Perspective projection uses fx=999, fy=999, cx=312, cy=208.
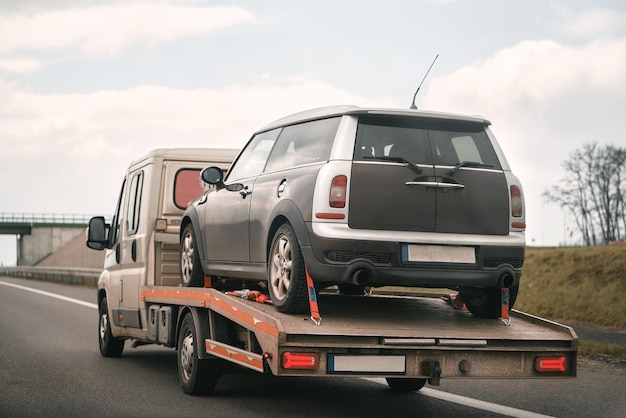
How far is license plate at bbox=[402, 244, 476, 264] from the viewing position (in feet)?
22.7

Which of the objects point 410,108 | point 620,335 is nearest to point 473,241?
point 410,108

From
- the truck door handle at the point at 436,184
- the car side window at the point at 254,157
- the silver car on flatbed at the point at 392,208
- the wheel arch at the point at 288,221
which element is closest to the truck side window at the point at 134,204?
the car side window at the point at 254,157

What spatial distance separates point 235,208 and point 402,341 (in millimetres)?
2450

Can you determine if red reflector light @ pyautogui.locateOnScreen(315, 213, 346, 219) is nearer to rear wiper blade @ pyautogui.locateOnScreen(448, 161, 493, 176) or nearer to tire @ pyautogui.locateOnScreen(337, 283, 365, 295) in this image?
rear wiper blade @ pyautogui.locateOnScreen(448, 161, 493, 176)

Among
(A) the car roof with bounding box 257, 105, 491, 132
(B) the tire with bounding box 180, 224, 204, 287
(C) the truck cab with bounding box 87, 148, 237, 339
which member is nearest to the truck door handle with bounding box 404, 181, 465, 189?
(A) the car roof with bounding box 257, 105, 491, 132

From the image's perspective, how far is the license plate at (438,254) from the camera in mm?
6906

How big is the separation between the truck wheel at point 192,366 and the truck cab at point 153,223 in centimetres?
170

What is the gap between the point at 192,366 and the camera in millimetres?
8578

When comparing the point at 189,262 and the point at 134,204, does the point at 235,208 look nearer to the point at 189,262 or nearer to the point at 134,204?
the point at 189,262

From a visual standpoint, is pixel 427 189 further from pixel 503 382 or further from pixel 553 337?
pixel 503 382

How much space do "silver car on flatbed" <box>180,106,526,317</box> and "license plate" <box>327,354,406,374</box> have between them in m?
0.57

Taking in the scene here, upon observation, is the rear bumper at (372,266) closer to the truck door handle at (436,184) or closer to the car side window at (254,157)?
the truck door handle at (436,184)

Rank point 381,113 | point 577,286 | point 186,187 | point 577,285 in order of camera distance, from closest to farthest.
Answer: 1. point 381,113
2. point 186,187
3. point 577,286
4. point 577,285

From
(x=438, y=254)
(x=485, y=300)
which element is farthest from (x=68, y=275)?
(x=438, y=254)
